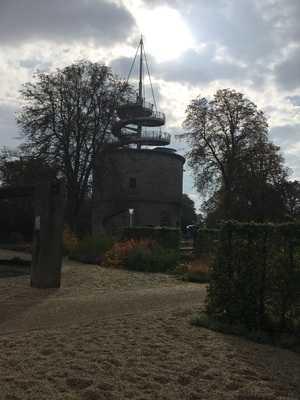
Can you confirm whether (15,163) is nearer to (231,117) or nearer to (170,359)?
(231,117)

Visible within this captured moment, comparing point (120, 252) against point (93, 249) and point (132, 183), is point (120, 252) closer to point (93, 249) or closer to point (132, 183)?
point (93, 249)

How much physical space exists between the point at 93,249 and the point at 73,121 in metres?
15.7

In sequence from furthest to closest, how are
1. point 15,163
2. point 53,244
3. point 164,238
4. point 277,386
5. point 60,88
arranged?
1. point 15,163
2. point 60,88
3. point 164,238
4. point 53,244
5. point 277,386

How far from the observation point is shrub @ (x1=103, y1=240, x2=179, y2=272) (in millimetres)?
19547

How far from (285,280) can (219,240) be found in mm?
1419

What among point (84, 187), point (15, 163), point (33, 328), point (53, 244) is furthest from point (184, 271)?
point (15, 163)

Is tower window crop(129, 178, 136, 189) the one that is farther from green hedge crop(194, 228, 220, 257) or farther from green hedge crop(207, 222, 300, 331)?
green hedge crop(207, 222, 300, 331)

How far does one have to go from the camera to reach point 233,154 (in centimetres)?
4528

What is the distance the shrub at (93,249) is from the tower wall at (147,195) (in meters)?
28.5

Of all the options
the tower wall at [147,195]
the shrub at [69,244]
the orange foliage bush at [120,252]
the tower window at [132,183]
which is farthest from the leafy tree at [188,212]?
the orange foliage bush at [120,252]

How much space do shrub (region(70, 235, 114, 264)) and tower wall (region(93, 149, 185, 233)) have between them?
2849 centimetres

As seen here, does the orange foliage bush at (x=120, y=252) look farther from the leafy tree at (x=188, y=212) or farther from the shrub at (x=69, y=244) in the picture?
the leafy tree at (x=188, y=212)

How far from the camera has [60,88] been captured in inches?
1473

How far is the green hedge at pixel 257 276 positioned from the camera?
8.50m
